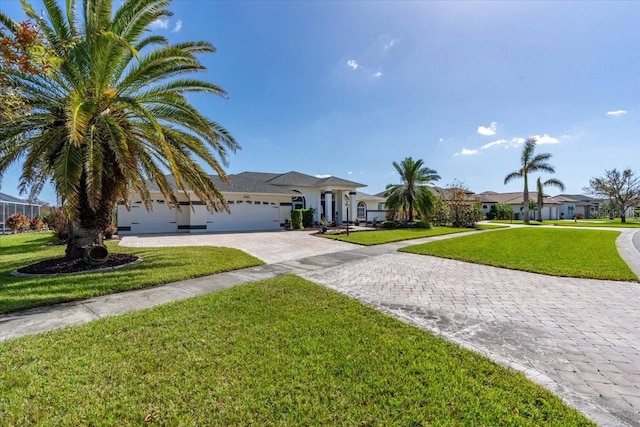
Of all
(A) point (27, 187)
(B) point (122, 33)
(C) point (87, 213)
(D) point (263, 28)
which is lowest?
(C) point (87, 213)

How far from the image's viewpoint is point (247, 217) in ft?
78.4

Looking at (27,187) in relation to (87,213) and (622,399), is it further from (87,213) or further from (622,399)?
(622,399)

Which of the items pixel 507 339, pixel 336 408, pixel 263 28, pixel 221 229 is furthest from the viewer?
pixel 221 229

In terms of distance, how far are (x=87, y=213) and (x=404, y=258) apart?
11.1 meters

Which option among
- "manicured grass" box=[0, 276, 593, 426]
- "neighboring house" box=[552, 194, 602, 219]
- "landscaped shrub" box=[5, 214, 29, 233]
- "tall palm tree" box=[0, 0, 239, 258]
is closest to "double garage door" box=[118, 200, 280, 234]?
"landscaped shrub" box=[5, 214, 29, 233]

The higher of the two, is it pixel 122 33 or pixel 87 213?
pixel 122 33

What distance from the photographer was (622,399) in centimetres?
289

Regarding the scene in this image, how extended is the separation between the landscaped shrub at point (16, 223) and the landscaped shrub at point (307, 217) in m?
22.5

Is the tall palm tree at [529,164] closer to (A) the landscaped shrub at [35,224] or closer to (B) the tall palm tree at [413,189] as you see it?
(B) the tall palm tree at [413,189]

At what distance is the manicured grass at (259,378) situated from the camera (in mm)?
2611

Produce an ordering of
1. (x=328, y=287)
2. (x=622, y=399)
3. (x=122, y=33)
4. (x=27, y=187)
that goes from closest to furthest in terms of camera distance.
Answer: (x=622, y=399)
(x=328, y=287)
(x=122, y=33)
(x=27, y=187)

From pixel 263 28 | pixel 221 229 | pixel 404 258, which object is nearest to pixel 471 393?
pixel 404 258

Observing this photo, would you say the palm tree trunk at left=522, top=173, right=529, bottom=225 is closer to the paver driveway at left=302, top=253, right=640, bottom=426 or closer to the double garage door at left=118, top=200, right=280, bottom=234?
the double garage door at left=118, top=200, right=280, bottom=234

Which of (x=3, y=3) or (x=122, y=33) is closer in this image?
(x=3, y=3)
